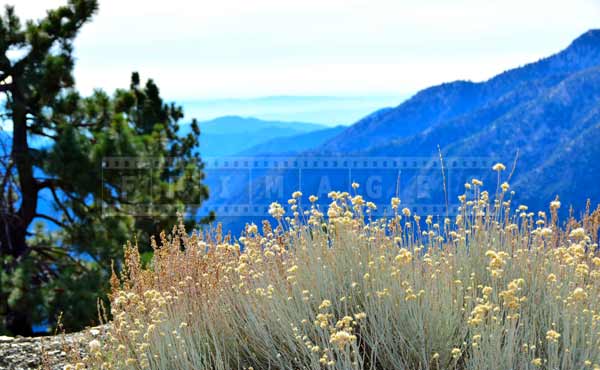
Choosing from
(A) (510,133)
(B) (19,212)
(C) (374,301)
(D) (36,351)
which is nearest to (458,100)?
(A) (510,133)

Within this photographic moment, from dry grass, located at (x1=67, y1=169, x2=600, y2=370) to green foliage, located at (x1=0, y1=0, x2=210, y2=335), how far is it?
26.4 ft

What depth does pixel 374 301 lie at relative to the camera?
10.6ft

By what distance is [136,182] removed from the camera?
1246 cm

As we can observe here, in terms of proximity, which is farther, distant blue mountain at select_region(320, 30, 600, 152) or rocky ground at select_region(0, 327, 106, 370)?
distant blue mountain at select_region(320, 30, 600, 152)

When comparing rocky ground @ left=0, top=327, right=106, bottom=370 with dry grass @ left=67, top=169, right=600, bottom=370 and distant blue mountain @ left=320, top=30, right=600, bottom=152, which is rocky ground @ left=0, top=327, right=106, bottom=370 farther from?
distant blue mountain @ left=320, top=30, right=600, bottom=152

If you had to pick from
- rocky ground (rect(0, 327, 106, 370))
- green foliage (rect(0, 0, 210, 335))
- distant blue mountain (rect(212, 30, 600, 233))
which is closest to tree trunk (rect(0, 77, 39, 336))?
green foliage (rect(0, 0, 210, 335))

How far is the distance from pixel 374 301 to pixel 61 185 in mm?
10962

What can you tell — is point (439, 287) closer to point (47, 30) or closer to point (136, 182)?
point (136, 182)

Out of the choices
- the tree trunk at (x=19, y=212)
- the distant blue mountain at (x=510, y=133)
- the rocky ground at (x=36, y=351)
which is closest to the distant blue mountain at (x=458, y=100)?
the distant blue mountain at (x=510, y=133)

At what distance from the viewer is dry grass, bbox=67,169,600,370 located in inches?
120

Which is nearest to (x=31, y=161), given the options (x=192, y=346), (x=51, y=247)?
(x=51, y=247)

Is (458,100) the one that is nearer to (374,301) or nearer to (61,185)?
(61,185)

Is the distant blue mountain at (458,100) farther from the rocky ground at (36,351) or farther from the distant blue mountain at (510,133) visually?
the rocky ground at (36,351)

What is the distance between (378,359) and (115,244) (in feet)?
31.5
